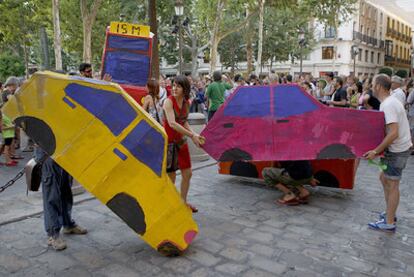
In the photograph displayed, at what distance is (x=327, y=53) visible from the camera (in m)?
50.2

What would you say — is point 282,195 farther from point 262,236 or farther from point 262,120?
point 262,236

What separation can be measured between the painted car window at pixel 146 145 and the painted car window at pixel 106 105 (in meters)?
0.10

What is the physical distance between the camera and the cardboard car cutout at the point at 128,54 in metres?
11.4

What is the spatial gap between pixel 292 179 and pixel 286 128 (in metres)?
0.78

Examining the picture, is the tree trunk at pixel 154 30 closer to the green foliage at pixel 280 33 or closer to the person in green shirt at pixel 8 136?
the person in green shirt at pixel 8 136

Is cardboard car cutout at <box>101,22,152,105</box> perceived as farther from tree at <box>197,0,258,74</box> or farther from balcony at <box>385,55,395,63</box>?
balcony at <box>385,55,395,63</box>

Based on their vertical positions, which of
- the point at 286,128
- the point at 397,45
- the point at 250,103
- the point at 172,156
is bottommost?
the point at 172,156

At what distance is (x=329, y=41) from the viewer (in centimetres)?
5000

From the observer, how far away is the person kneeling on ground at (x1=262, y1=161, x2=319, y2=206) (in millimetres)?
5719

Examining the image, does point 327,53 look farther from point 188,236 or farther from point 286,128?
point 188,236

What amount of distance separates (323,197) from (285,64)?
155ft

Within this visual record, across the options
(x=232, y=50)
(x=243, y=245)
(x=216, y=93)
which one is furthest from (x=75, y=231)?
(x=232, y=50)

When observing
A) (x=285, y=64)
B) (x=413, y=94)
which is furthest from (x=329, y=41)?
(x=413, y=94)

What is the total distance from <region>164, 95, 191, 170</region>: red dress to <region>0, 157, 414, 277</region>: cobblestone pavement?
0.77m
